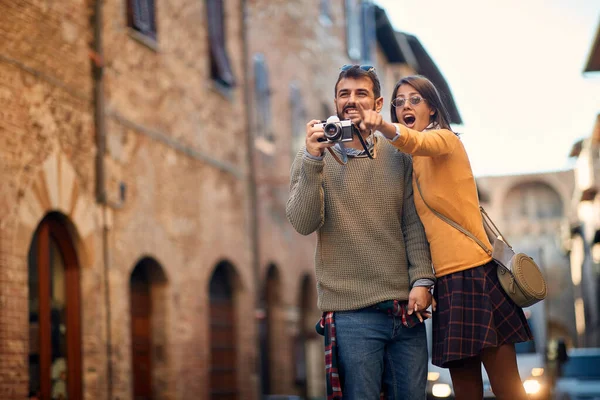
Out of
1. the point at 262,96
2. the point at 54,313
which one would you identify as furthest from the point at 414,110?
the point at 262,96

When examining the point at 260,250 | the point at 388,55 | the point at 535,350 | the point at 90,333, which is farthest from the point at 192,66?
the point at 388,55

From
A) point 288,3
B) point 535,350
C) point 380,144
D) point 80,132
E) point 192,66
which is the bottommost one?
point 535,350

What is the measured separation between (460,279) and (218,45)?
41.1ft

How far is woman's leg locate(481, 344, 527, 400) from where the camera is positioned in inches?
181

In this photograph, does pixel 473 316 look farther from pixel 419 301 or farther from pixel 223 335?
pixel 223 335

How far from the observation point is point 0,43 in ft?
32.7

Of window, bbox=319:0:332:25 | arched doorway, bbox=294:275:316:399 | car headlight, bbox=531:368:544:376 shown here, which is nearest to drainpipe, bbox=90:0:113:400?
car headlight, bbox=531:368:544:376

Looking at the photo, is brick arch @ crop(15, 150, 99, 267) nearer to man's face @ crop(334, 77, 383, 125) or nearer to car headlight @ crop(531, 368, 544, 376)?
car headlight @ crop(531, 368, 544, 376)

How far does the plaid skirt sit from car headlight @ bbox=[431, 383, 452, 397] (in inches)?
263

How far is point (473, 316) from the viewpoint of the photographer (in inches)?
181

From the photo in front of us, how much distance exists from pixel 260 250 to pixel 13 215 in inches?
328

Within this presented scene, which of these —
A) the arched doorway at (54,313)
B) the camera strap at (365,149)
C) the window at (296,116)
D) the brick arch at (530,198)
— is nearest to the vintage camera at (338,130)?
the camera strap at (365,149)

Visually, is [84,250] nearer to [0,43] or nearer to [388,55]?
[0,43]

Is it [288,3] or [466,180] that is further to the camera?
[288,3]
